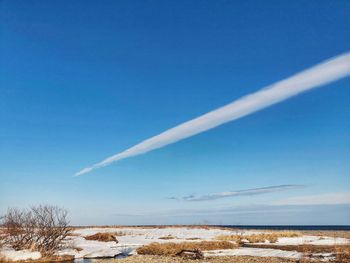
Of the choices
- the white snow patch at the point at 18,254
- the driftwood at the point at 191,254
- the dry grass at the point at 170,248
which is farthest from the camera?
the dry grass at the point at 170,248

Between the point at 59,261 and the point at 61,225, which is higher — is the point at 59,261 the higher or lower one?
the lower one

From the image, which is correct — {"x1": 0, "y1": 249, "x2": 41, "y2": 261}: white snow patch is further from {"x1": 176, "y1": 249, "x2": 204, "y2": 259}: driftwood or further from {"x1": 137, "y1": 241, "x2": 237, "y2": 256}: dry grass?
{"x1": 176, "y1": 249, "x2": 204, "y2": 259}: driftwood

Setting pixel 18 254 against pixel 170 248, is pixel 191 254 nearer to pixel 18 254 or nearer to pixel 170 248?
pixel 170 248

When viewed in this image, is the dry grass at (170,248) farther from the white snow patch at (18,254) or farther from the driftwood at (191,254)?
the white snow patch at (18,254)

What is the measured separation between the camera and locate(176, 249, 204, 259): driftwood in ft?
110

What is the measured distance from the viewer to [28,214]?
4003cm

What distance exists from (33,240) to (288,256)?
880 inches

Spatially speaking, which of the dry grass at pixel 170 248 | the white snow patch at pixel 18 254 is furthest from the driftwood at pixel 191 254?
the white snow patch at pixel 18 254

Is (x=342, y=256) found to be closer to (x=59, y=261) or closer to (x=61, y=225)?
(x=59, y=261)

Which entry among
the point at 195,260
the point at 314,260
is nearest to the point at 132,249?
the point at 195,260

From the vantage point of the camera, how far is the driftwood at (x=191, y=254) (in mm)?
33406

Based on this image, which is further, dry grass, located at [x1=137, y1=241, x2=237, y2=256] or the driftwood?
dry grass, located at [x1=137, y1=241, x2=237, y2=256]

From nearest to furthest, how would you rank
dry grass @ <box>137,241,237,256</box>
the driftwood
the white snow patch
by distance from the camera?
the white snow patch → the driftwood → dry grass @ <box>137,241,237,256</box>

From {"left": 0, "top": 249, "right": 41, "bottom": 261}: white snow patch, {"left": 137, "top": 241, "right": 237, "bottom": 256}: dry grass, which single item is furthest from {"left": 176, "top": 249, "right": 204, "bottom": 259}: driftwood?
{"left": 0, "top": 249, "right": 41, "bottom": 261}: white snow patch
